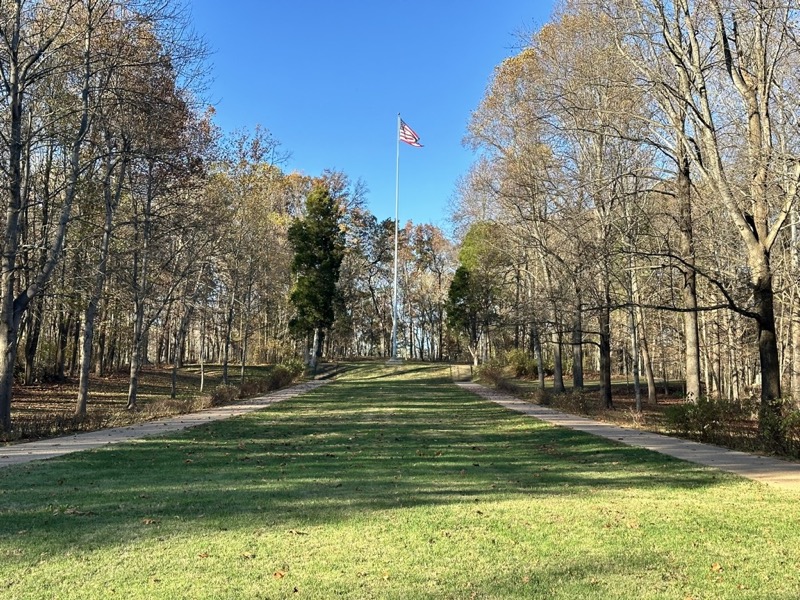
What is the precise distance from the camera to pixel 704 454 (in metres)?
10.1

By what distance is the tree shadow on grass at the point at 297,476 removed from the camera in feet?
18.4

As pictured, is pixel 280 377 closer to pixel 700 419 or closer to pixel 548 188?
pixel 548 188

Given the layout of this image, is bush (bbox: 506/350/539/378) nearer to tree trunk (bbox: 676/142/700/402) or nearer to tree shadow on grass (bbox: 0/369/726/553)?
tree trunk (bbox: 676/142/700/402)

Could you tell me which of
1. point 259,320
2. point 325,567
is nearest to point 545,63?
point 325,567

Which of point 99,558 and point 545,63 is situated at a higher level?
point 545,63

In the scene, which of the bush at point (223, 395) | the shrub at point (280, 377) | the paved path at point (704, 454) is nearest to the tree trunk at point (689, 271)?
the paved path at point (704, 454)

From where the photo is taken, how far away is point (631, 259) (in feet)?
58.2

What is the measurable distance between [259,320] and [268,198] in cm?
2466

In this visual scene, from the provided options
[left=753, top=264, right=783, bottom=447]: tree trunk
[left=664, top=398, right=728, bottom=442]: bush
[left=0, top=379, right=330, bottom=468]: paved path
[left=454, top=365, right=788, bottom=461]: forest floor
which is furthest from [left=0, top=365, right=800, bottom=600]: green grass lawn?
[left=753, top=264, right=783, bottom=447]: tree trunk

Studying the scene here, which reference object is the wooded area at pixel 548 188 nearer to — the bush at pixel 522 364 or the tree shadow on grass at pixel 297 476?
the tree shadow on grass at pixel 297 476

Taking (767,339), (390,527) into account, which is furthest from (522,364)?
(390,527)

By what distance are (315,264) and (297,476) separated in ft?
110

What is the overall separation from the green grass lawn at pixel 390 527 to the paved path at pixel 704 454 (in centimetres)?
48

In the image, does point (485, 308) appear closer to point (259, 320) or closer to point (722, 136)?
point (259, 320)
